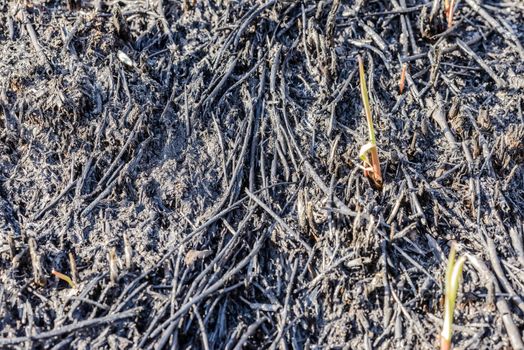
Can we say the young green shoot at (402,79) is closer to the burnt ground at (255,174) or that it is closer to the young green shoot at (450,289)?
the burnt ground at (255,174)

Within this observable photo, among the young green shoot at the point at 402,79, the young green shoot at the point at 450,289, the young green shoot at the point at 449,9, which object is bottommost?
the young green shoot at the point at 450,289

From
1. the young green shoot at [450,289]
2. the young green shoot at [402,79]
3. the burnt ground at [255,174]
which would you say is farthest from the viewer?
the young green shoot at [402,79]

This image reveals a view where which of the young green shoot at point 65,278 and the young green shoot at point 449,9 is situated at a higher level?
the young green shoot at point 449,9

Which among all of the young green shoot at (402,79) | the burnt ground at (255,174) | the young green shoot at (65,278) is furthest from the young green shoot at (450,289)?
the young green shoot at (65,278)

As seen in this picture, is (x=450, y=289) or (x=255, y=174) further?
(x=255, y=174)

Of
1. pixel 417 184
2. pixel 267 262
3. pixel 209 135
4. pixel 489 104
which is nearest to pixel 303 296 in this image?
pixel 267 262

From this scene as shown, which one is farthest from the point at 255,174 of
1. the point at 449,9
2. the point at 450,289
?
the point at 449,9

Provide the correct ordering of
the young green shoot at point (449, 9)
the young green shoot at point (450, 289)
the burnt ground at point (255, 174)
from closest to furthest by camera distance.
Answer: the young green shoot at point (450, 289)
the burnt ground at point (255, 174)
the young green shoot at point (449, 9)

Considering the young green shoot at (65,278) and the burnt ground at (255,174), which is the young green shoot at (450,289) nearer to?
the burnt ground at (255,174)

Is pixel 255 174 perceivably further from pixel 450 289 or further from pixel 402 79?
pixel 450 289

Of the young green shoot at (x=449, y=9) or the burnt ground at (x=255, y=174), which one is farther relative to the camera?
the young green shoot at (x=449, y=9)
